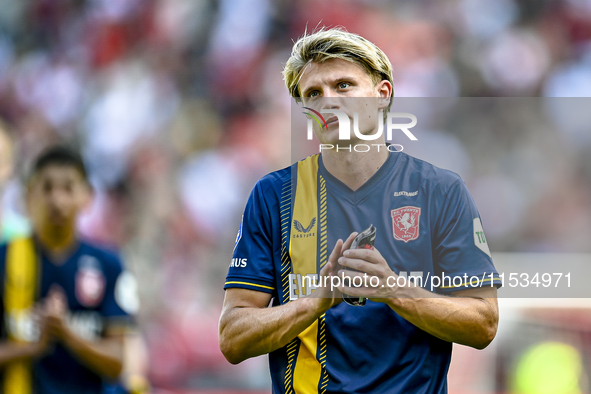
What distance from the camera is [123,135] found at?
6469 mm

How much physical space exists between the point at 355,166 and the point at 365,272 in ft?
1.27

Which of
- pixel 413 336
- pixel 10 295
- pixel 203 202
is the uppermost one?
pixel 203 202

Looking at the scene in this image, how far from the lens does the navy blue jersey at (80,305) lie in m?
2.08

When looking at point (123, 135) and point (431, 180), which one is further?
point (123, 135)

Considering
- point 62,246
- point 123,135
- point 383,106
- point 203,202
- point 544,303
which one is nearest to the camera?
point 383,106

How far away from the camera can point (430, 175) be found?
157cm

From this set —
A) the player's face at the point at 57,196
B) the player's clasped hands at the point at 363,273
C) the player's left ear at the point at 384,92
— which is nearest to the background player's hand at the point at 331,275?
the player's clasped hands at the point at 363,273

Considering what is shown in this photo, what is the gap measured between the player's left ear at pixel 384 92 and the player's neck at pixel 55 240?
4.15ft

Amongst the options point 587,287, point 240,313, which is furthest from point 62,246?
point 587,287

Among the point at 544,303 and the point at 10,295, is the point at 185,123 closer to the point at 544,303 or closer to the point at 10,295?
the point at 544,303

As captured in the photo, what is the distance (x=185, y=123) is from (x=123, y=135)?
25.6 inches

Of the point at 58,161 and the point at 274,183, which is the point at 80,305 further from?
the point at 274,183

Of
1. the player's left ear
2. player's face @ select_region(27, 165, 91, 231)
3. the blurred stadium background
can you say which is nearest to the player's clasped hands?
the player's left ear

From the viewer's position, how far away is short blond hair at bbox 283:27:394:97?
150 cm
